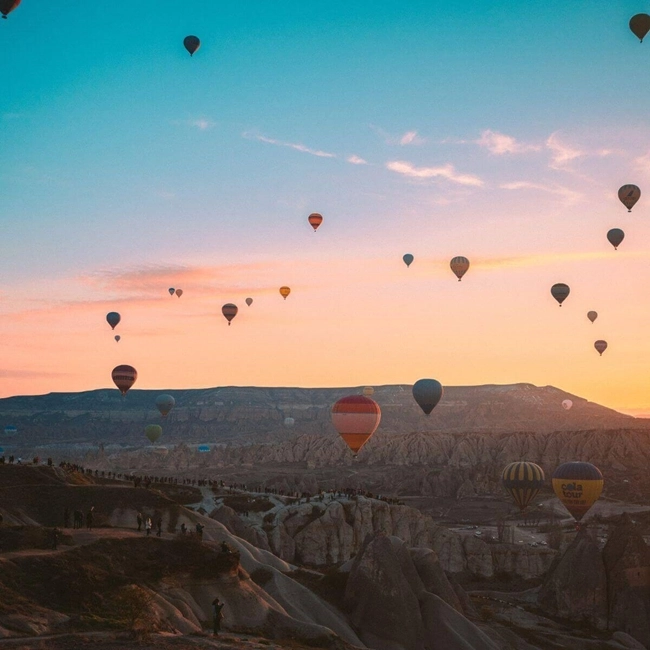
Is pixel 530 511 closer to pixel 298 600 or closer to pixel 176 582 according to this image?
pixel 298 600

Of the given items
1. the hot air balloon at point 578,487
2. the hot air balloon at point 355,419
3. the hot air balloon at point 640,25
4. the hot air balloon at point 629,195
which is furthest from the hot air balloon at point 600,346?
the hot air balloon at point 640,25

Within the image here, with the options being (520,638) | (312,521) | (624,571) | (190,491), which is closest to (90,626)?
(520,638)

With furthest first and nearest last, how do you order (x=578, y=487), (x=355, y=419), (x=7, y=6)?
(x=578, y=487) → (x=355, y=419) → (x=7, y=6)

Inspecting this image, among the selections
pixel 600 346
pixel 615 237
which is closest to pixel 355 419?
pixel 615 237

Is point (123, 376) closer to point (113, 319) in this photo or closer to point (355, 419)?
point (113, 319)

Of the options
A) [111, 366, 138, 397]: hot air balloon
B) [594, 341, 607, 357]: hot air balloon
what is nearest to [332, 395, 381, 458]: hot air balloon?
[111, 366, 138, 397]: hot air balloon

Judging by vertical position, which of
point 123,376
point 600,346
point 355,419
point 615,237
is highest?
point 615,237

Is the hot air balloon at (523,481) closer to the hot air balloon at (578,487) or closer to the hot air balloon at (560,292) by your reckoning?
the hot air balloon at (578,487)

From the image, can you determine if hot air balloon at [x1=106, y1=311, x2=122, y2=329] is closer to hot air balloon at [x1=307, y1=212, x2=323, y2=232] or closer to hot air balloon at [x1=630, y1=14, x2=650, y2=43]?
hot air balloon at [x1=307, y1=212, x2=323, y2=232]
